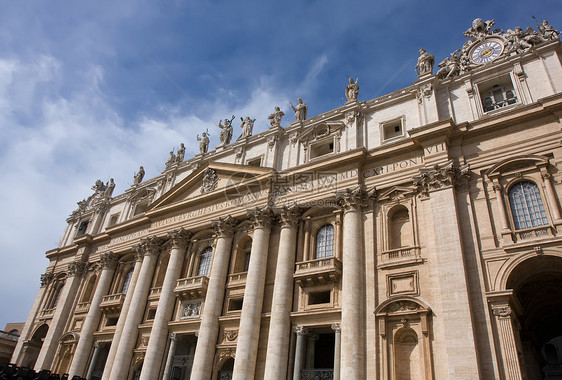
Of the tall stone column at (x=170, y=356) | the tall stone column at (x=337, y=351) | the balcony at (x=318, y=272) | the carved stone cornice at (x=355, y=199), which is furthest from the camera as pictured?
the tall stone column at (x=170, y=356)

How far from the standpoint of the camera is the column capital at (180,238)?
98.3 ft

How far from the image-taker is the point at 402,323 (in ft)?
62.6

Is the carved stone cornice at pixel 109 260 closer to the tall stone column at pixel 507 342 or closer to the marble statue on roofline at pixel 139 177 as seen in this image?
the marble statue on roofline at pixel 139 177

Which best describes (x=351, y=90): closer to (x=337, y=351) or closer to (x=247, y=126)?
(x=247, y=126)

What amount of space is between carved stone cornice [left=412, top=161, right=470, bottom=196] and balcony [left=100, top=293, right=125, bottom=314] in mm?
23565

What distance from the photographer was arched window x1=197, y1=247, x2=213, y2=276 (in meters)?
28.7

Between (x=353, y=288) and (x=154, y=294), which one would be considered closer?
(x=353, y=288)

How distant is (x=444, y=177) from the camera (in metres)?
21.0

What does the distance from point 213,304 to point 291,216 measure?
22.9 feet

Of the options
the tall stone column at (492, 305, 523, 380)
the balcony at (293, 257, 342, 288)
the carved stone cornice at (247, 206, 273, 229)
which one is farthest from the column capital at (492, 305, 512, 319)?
the carved stone cornice at (247, 206, 273, 229)

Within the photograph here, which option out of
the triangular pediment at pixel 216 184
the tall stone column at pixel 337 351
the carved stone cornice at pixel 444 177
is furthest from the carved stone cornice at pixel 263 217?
the carved stone cornice at pixel 444 177

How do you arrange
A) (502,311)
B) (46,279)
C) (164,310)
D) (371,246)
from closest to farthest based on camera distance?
(502,311), (371,246), (164,310), (46,279)

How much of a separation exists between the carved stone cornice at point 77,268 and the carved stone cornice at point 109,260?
3849 millimetres

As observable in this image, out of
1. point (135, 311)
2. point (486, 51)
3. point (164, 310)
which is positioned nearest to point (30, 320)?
point (135, 311)
